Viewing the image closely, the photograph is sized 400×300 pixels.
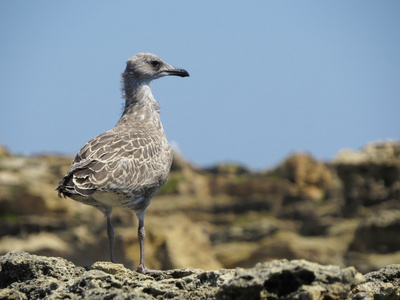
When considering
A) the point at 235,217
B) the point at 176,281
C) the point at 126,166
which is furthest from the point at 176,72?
the point at 235,217

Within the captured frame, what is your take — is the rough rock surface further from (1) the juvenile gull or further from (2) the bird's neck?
(2) the bird's neck

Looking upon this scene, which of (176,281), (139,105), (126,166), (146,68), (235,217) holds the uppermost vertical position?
(235,217)

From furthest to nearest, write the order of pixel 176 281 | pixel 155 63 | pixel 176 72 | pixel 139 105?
1. pixel 176 72
2. pixel 155 63
3. pixel 139 105
4. pixel 176 281

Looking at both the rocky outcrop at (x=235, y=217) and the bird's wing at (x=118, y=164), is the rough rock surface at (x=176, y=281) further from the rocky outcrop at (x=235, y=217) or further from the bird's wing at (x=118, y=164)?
the rocky outcrop at (x=235, y=217)

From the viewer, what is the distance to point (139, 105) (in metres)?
11.7

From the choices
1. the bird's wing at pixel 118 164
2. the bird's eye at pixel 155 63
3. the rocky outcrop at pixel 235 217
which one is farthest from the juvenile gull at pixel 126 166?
the rocky outcrop at pixel 235 217

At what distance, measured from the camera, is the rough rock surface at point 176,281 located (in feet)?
20.9

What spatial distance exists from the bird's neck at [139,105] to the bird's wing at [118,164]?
0.62 m

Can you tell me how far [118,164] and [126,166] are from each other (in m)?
0.12

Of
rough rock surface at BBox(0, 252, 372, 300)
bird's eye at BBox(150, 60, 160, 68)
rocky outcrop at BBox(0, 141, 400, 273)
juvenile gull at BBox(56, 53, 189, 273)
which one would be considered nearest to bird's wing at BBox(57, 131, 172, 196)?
juvenile gull at BBox(56, 53, 189, 273)

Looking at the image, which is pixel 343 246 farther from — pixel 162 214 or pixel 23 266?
pixel 23 266

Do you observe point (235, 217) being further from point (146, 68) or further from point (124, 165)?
point (124, 165)

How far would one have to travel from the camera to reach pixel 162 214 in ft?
129

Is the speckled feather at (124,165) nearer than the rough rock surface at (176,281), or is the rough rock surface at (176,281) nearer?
the rough rock surface at (176,281)
